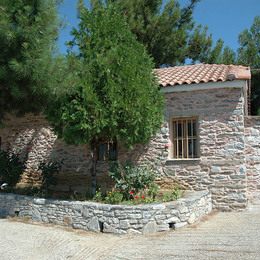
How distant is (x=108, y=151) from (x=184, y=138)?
8.47 ft

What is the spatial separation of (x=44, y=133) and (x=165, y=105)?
4807 mm

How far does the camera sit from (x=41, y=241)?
5.61m

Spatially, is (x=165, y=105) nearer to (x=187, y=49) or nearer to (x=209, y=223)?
(x=209, y=223)

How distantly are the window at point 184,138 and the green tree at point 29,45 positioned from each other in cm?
388

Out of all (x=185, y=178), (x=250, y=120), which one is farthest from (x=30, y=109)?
(x=250, y=120)

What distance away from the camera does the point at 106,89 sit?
6.54 metres

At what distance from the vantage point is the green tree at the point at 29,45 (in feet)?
20.8

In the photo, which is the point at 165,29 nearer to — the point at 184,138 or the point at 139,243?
the point at 184,138

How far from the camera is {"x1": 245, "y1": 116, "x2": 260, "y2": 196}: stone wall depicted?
8.35 metres

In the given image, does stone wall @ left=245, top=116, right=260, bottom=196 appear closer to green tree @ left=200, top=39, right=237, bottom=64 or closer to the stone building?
the stone building

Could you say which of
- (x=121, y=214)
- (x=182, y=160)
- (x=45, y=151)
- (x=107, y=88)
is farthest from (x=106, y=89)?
(x=45, y=151)

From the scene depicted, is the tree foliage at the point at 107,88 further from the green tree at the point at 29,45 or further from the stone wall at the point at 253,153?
the stone wall at the point at 253,153

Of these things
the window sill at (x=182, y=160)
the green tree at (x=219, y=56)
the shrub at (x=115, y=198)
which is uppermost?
the green tree at (x=219, y=56)

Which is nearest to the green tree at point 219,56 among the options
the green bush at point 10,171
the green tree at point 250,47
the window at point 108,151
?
the green tree at point 250,47
